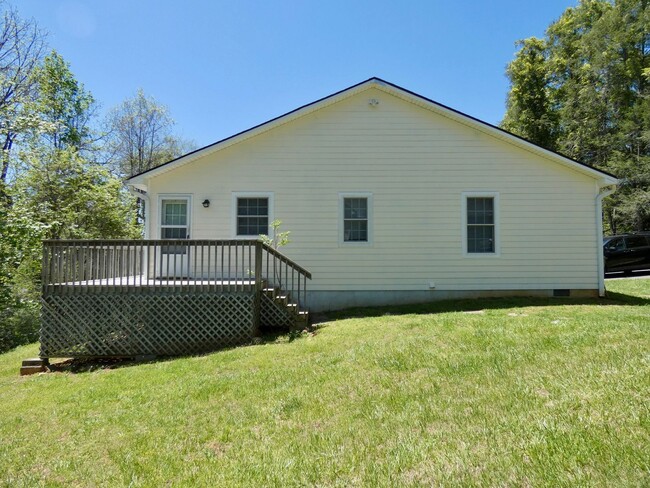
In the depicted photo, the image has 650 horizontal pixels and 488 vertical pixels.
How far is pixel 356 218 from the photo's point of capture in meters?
10.2

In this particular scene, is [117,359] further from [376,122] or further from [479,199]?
[479,199]

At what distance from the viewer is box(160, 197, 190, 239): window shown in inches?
391

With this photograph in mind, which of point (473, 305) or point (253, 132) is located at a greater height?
point (253, 132)

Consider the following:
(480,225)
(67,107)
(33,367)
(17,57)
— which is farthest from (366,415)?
(67,107)

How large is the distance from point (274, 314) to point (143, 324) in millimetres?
2655

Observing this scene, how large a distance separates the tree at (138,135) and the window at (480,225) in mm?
23054

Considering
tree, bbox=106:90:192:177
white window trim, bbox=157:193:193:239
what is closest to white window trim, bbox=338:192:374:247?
white window trim, bbox=157:193:193:239

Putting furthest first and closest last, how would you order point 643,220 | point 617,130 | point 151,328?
1. point 617,130
2. point 643,220
3. point 151,328

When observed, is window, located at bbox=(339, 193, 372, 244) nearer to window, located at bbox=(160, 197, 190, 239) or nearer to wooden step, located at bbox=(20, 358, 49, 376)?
window, located at bbox=(160, 197, 190, 239)

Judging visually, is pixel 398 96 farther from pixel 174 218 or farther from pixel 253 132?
pixel 174 218

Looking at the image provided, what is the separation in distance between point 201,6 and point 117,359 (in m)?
10.6

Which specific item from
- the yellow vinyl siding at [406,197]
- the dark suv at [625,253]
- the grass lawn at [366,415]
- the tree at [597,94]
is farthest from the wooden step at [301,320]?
the tree at [597,94]

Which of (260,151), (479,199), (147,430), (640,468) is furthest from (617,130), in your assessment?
(147,430)

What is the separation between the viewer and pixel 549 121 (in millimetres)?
26609
